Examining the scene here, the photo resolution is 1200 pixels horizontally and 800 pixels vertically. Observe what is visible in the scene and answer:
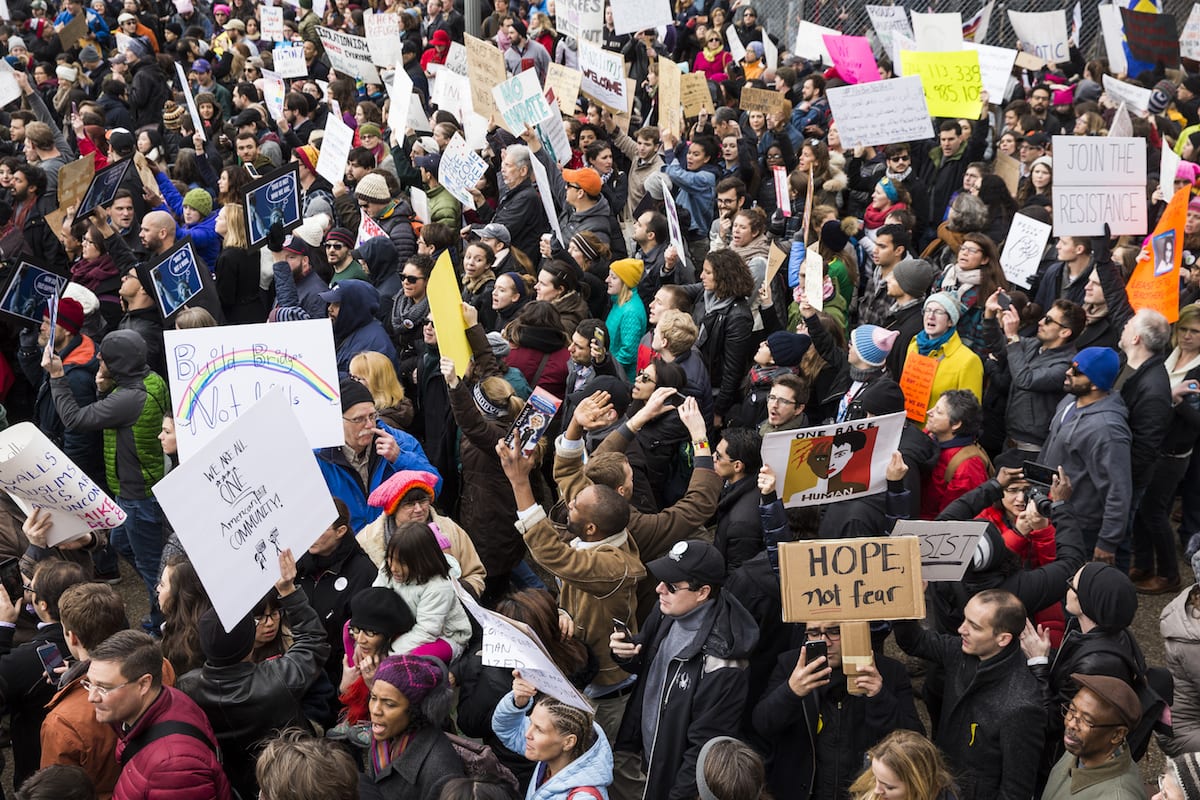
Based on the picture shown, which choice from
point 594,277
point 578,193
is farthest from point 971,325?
point 578,193

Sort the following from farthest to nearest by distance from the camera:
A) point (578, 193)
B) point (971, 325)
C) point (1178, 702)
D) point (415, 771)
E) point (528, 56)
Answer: point (528, 56) < point (578, 193) < point (971, 325) < point (1178, 702) < point (415, 771)

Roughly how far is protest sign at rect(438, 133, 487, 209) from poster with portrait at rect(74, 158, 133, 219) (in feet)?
8.22

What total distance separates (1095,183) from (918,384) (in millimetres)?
2347

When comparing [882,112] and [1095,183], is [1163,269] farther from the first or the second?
[882,112]

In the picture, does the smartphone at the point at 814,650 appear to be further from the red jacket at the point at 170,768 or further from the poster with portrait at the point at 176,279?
the poster with portrait at the point at 176,279

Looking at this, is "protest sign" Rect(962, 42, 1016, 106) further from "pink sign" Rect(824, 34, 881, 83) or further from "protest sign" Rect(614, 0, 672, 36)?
"protest sign" Rect(614, 0, 672, 36)

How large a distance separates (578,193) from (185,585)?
18.7 feet

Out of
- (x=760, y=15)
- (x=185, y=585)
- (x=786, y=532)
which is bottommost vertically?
(x=760, y=15)

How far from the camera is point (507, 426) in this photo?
243 inches

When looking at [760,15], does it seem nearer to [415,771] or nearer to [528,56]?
[528,56]

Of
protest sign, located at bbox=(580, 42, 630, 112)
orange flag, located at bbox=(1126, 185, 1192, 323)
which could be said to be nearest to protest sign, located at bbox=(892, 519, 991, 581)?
orange flag, located at bbox=(1126, 185, 1192, 323)

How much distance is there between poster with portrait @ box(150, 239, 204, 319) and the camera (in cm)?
730

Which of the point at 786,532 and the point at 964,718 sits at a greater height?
the point at 786,532

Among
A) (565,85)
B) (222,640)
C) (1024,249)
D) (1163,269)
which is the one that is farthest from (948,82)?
(222,640)
